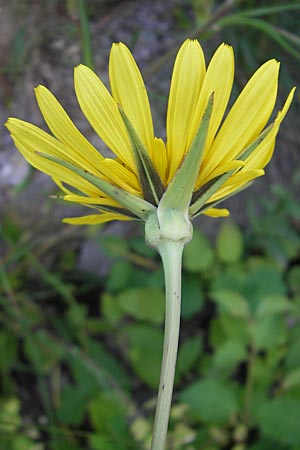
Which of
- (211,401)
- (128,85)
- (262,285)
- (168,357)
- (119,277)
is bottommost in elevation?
(168,357)

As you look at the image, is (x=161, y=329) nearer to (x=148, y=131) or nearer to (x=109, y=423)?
(x=109, y=423)

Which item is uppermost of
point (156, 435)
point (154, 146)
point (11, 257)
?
point (11, 257)

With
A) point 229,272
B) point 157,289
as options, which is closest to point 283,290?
point 229,272

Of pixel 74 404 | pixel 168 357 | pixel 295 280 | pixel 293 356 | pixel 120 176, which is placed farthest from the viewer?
pixel 295 280

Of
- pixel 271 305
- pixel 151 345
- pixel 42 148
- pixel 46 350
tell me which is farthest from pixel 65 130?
pixel 46 350

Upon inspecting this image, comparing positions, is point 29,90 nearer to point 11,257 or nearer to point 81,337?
point 11,257

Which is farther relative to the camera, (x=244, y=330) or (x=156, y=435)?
(x=244, y=330)
